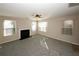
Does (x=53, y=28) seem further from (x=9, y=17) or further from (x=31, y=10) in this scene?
(x=9, y=17)

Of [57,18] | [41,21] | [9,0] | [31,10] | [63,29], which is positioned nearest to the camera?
[9,0]

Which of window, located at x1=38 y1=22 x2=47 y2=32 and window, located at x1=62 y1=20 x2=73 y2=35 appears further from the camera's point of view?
window, located at x1=62 y1=20 x2=73 y2=35

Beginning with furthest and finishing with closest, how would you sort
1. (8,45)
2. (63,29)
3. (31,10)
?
(8,45) → (63,29) → (31,10)

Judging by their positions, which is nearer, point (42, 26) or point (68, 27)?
point (42, 26)

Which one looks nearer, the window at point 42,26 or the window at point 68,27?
the window at point 42,26

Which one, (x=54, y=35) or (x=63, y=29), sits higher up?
(x=63, y=29)

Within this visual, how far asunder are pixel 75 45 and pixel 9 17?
3.03m

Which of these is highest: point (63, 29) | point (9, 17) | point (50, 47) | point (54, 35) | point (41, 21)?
point (9, 17)

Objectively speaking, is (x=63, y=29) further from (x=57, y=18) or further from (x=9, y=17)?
(x=9, y=17)

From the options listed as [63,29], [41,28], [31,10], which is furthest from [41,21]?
[63,29]

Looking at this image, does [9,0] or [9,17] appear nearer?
[9,0]

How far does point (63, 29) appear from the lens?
110 inches

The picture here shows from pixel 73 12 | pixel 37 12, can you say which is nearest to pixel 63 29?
pixel 73 12

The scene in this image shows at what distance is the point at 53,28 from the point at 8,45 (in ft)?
7.09
